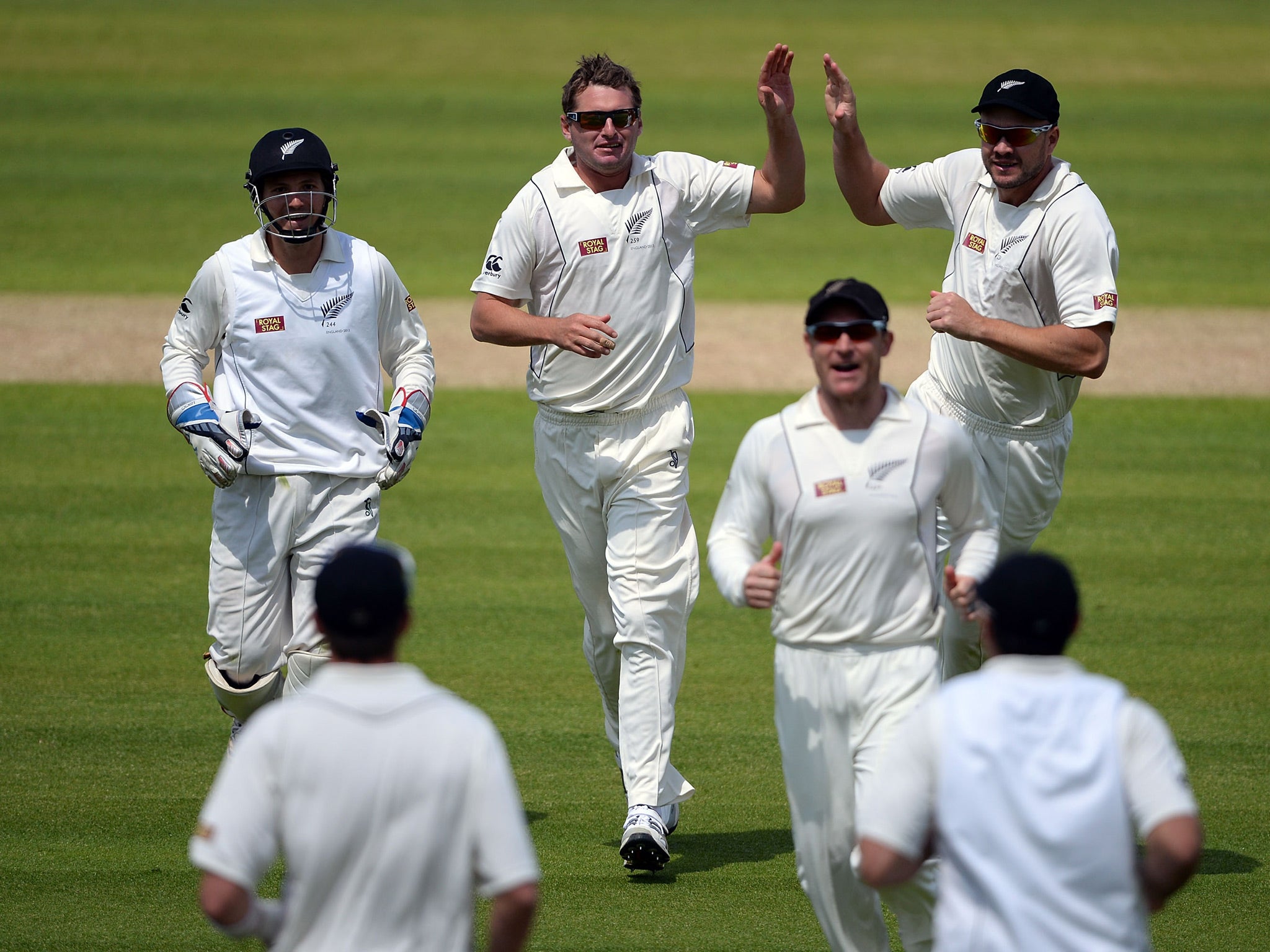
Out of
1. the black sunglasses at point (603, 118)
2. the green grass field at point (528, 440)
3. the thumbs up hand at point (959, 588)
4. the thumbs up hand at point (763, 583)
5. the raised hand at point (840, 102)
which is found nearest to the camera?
the thumbs up hand at point (763, 583)

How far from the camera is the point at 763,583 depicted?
3986 millimetres

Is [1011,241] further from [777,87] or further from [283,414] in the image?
[283,414]

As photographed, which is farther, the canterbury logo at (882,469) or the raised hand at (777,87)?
the raised hand at (777,87)

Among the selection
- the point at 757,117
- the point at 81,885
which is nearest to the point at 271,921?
the point at 81,885

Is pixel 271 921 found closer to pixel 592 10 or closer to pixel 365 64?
pixel 365 64

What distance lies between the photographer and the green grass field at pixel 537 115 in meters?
17.9

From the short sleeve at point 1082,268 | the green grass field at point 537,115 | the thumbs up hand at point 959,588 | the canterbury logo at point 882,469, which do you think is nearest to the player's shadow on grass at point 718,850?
the thumbs up hand at point 959,588

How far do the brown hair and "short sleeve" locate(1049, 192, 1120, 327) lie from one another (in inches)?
66.1

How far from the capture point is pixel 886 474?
13.8 ft

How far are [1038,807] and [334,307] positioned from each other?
3656mm

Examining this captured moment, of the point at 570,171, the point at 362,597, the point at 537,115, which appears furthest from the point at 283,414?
the point at 537,115

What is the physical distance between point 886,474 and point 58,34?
84.0ft

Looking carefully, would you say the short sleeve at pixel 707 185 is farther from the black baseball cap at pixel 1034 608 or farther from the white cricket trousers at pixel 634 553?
the black baseball cap at pixel 1034 608

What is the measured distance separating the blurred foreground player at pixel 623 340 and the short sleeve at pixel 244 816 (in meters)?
2.88
